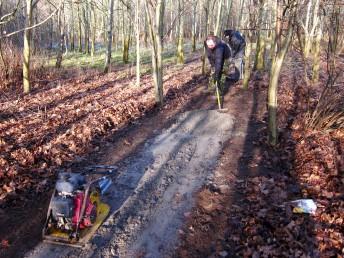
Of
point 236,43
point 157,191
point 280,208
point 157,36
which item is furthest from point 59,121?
point 236,43

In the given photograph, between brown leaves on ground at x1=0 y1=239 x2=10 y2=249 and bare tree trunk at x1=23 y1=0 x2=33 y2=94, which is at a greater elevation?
bare tree trunk at x1=23 y1=0 x2=33 y2=94

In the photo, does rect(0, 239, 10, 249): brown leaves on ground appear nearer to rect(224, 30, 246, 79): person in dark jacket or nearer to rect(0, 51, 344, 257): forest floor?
rect(0, 51, 344, 257): forest floor

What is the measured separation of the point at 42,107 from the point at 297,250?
9.47m

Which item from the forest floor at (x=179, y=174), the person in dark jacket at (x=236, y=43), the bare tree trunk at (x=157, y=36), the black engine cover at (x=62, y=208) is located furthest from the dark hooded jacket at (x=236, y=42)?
the black engine cover at (x=62, y=208)

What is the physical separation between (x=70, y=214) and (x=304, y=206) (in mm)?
3665

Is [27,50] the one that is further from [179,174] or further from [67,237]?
[67,237]

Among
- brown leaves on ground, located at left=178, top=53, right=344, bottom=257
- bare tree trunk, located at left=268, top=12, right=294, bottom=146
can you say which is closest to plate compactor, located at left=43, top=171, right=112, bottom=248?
brown leaves on ground, located at left=178, top=53, right=344, bottom=257

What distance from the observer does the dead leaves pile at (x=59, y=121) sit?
727 cm

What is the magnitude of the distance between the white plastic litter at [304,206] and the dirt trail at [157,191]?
1733 mm

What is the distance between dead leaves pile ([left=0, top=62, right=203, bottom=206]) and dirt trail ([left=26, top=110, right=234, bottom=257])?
1.43 metres

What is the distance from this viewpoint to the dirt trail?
5336 mm

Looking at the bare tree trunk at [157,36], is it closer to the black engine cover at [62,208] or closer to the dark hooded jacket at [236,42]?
the dark hooded jacket at [236,42]

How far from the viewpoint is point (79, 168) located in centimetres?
776

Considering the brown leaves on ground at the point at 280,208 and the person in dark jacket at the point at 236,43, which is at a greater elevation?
the person in dark jacket at the point at 236,43
